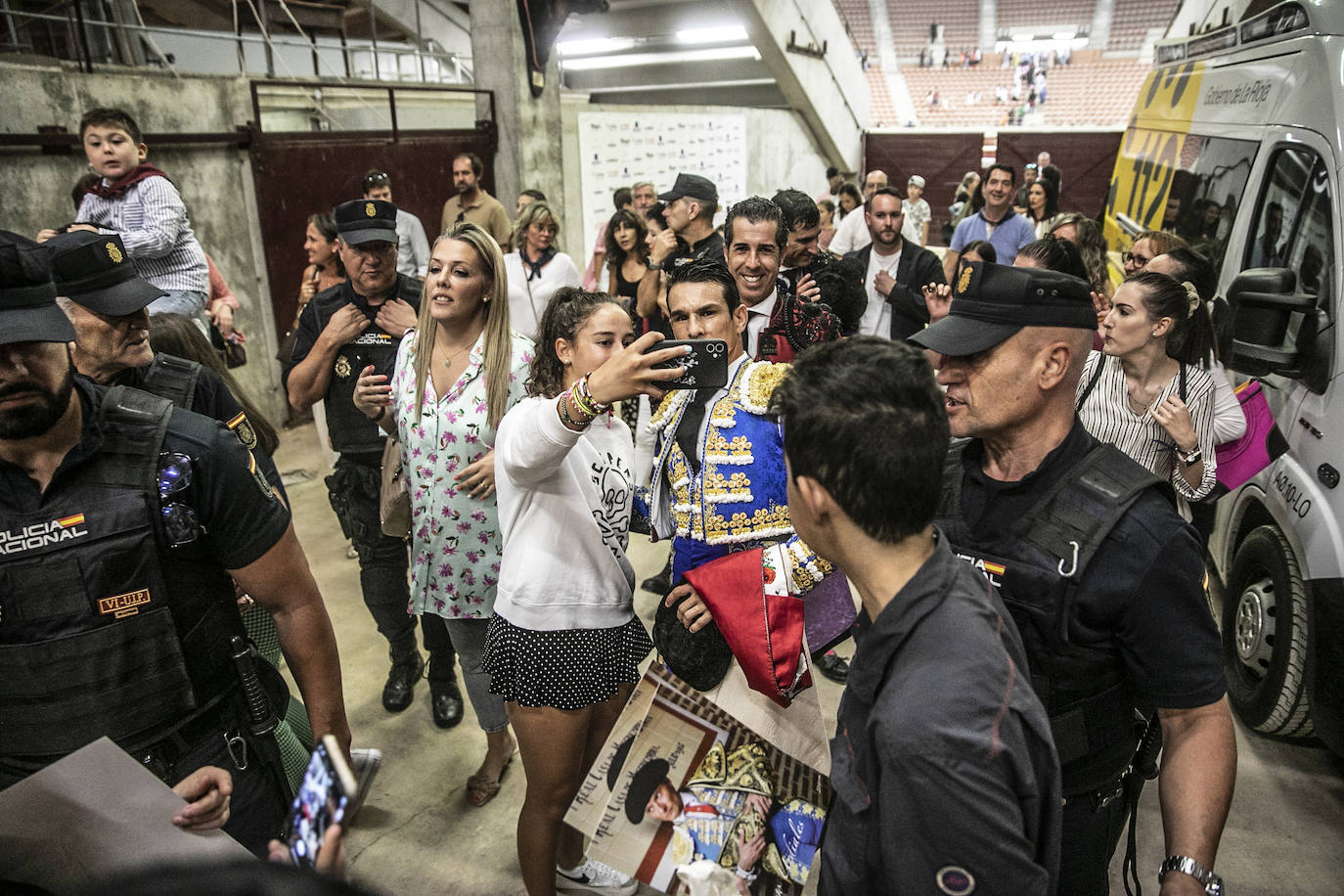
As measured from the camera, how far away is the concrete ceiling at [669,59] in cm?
1340

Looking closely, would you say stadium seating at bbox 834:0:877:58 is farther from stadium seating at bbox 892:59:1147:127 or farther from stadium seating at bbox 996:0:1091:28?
stadium seating at bbox 996:0:1091:28

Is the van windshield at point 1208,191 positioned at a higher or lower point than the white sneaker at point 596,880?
higher

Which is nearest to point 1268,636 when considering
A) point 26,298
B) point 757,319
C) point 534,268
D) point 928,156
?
point 757,319

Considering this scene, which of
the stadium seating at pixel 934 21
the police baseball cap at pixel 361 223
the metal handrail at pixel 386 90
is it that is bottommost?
the police baseball cap at pixel 361 223

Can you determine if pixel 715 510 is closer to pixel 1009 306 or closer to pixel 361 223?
pixel 1009 306

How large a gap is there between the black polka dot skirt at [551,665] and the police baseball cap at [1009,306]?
1.17 m

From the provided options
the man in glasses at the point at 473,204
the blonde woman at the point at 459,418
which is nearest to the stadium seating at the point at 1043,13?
the man in glasses at the point at 473,204

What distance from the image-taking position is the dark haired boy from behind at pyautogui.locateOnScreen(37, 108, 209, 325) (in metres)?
4.16

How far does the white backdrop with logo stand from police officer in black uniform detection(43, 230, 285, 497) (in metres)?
7.68

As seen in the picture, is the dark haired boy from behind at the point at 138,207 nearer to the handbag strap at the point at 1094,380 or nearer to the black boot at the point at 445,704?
the black boot at the point at 445,704

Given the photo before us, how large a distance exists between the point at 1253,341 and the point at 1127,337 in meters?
0.60

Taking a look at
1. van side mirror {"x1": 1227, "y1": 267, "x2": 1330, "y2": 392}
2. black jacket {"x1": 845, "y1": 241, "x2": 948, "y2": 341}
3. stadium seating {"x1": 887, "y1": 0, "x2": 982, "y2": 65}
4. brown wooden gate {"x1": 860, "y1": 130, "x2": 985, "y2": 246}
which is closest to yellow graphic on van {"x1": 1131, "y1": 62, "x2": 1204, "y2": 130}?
black jacket {"x1": 845, "y1": 241, "x2": 948, "y2": 341}

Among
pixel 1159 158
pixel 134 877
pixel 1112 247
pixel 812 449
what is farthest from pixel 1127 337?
pixel 1112 247

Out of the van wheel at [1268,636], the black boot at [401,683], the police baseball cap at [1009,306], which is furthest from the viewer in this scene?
the black boot at [401,683]
